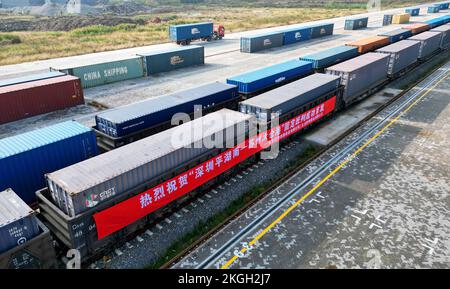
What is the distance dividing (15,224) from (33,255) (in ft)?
4.82

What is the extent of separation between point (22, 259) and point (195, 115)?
1455cm

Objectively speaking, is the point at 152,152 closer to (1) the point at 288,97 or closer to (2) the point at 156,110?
(2) the point at 156,110

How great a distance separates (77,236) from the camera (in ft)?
41.9

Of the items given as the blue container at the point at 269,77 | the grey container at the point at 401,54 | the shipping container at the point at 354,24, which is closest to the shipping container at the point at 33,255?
the blue container at the point at 269,77

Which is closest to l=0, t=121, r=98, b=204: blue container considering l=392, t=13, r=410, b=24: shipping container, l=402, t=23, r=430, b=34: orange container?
l=402, t=23, r=430, b=34: orange container

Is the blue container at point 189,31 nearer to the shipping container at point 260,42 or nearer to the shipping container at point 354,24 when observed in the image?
the shipping container at point 260,42

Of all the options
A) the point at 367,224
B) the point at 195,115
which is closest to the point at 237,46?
the point at 195,115

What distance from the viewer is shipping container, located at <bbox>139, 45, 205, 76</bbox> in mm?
44825

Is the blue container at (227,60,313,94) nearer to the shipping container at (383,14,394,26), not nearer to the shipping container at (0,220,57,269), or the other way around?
the shipping container at (0,220,57,269)

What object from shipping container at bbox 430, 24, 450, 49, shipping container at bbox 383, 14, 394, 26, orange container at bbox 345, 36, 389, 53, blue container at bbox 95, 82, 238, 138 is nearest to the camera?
blue container at bbox 95, 82, 238, 138

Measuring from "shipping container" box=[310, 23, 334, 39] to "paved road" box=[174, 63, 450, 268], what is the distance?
177 ft

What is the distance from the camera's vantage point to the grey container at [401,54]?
36.3m

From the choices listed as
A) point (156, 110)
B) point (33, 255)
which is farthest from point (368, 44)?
point (33, 255)
